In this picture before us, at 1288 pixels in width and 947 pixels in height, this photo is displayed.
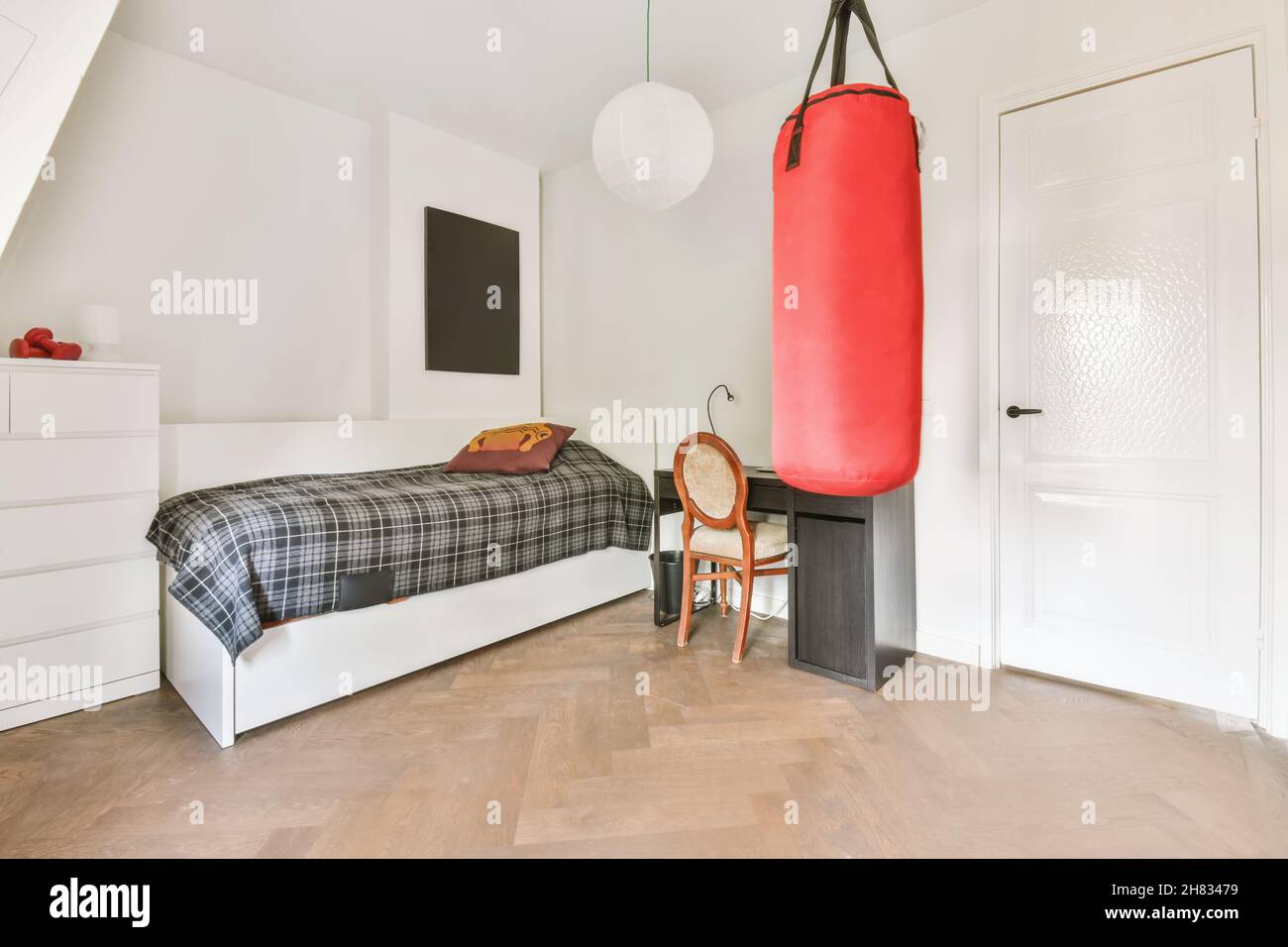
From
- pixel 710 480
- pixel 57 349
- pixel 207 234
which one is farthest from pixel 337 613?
pixel 207 234

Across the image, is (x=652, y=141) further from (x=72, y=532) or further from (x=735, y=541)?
(x=72, y=532)

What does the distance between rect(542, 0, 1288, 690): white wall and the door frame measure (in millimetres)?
24

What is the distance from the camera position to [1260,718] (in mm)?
1861

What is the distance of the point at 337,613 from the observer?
6.66 feet

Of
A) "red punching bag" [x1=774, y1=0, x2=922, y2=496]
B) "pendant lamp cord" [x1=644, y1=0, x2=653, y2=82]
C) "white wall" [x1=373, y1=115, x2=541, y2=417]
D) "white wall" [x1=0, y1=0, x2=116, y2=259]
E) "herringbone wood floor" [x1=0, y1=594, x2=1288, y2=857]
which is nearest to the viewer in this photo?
"red punching bag" [x1=774, y1=0, x2=922, y2=496]

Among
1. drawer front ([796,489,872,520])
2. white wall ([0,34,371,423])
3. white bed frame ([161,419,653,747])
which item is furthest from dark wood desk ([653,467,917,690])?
white wall ([0,34,371,423])

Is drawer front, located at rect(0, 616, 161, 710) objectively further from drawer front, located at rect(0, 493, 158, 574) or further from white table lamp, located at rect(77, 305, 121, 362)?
white table lamp, located at rect(77, 305, 121, 362)

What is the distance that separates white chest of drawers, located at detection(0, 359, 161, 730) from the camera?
189cm

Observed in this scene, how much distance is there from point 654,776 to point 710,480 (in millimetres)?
1170

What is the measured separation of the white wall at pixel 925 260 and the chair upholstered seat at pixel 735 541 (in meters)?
0.56

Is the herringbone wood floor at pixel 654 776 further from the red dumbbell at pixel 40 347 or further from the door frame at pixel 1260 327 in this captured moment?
the red dumbbell at pixel 40 347

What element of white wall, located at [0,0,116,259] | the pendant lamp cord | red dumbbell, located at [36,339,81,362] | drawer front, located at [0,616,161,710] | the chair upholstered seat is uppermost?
the pendant lamp cord

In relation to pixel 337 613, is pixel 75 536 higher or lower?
higher

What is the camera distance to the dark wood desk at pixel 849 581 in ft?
7.06
